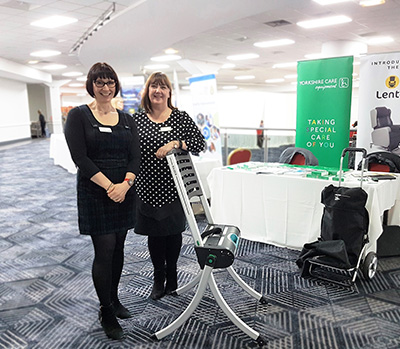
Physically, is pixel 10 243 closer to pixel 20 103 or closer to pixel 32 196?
pixel 32 196

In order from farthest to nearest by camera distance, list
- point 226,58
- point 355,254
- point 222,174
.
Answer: point 226,58 < point 222,174 < point 355,254

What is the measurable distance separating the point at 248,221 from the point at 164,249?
133 cm

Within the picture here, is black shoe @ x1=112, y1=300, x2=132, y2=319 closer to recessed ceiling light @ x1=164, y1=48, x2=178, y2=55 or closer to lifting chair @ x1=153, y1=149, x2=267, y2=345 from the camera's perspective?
lifting chair @ x1=153, y1=149, x2=267, y2=345

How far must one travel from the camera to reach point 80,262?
3162 millimetres

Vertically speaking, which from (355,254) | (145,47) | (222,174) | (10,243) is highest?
(145,47)

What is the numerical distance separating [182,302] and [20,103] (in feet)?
58.0

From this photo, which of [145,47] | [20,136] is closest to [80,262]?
[145,47]

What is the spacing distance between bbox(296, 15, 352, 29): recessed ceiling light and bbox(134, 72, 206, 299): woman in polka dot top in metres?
6.24

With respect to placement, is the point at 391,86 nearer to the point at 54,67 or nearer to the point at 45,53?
the point at 45,53

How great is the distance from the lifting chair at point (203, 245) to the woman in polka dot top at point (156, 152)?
0.52ft

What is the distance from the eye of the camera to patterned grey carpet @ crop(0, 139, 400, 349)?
2010 mm

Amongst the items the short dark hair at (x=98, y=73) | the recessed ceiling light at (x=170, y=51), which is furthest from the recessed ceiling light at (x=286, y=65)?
the short dark hair at (x=98, y=73)

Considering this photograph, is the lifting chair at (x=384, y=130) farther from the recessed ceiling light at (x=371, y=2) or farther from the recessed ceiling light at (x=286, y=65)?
the recessed ceiling light at (x=286, y=65)

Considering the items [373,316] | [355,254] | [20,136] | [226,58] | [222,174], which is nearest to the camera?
[373,316]
